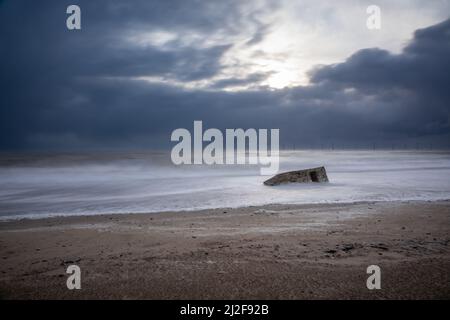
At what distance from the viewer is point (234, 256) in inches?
169

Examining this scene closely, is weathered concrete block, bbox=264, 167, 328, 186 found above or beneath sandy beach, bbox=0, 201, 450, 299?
above

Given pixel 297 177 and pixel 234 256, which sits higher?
pixel 297 177

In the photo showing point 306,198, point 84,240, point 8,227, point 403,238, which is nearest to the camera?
point 403,238

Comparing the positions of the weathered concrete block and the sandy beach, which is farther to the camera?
the weathered concrete block

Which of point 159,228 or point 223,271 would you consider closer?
point 223,271

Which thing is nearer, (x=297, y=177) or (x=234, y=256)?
(x=234, y=256)

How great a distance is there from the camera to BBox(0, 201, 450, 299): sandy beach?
3203 mm

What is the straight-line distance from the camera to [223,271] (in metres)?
3.70

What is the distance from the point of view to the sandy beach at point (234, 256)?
3.20 m

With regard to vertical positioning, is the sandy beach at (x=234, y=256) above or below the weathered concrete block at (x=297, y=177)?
below

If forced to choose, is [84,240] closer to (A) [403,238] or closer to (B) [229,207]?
(B) [229,207]

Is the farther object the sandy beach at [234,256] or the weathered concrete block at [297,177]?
the weathered concrete block at [297,177]
